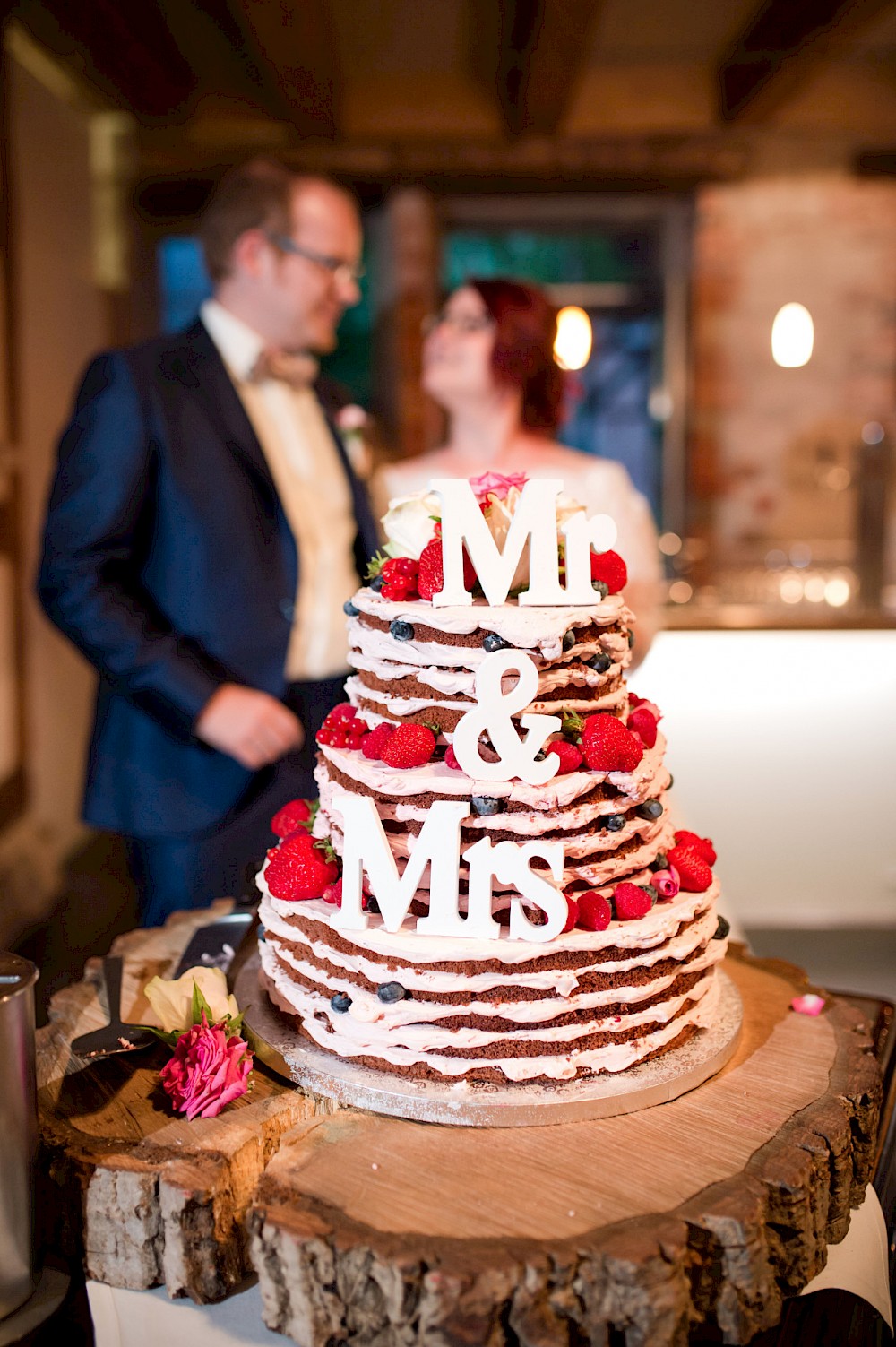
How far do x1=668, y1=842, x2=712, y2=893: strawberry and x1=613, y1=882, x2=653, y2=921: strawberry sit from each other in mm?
129

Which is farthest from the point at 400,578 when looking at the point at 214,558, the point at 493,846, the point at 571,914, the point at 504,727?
the point at 214,558

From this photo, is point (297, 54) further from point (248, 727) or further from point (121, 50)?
point (248, 727)

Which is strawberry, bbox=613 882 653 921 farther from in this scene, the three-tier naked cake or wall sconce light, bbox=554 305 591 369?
wall sconce light, bbox=554 305 591 369

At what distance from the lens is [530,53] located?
457 centimetres

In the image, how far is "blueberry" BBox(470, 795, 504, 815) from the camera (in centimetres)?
146

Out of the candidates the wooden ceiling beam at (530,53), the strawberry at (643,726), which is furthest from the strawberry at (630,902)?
the wooden ceiling beam at (530,53)

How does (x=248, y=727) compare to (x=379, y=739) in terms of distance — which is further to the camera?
(x=248, y=727)

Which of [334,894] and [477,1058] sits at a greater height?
[334,894]

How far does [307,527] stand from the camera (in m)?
2.92

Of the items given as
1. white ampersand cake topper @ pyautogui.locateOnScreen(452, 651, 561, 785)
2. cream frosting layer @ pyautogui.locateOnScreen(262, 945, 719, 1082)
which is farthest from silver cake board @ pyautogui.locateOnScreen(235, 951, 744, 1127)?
white ampersand cake topper @ pyautogui.locateOnScreen(452, 651, 561, 785)

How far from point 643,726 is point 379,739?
40 cm

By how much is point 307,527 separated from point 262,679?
0.42m

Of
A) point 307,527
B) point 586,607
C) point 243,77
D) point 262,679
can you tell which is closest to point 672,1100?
point 586,607

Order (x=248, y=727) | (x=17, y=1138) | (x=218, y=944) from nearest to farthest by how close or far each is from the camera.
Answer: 1. (x=17, y=1138)
2. (x=218, y=944)
3. (x=248, y=727)
